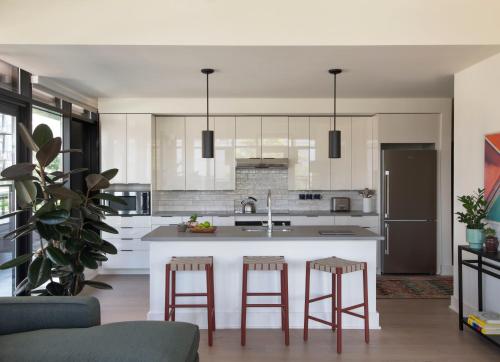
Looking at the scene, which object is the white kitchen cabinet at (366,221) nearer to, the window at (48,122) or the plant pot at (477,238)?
the plant pot at (477,238)

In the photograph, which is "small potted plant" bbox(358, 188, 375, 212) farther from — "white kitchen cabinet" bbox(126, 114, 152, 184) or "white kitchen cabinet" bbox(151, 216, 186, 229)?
"white kitchen cabinet" bbox(126, 114, 152, 184)

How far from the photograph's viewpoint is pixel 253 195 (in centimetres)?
662

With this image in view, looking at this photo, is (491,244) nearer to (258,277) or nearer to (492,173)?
(492,173)

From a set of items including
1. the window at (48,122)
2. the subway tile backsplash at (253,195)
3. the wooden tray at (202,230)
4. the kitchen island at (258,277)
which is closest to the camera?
the kitchen island at (258,277)

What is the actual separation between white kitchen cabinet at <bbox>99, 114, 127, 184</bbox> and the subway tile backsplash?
0.97 meters

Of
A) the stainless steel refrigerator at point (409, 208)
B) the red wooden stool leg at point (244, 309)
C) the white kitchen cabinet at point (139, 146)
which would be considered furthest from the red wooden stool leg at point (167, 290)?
the stainless steel refrigerator at point (409, 208)

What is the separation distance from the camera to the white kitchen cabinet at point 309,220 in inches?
236

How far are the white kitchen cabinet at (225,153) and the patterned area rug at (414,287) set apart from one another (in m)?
2.60

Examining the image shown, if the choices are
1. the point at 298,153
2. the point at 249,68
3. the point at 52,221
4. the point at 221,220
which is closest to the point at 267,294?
the point at 52,221

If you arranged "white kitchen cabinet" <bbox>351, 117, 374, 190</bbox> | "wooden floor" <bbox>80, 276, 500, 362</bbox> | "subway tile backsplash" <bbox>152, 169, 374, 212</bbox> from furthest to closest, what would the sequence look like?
"subway tile backsplash" <bbox>152, 169, 374, 212</bbox> < "white kitchen cabinet" <bbox>351, 117, 374, 190</bbox> < "wooden floor" <bbox>80, 276, 500, 362</bbox>

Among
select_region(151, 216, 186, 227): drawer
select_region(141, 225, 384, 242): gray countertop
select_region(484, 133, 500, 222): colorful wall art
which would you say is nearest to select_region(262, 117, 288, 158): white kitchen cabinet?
select_region(151, 216, 186, 227): drawer

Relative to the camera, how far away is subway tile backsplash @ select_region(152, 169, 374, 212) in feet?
21.7

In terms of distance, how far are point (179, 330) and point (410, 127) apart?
4833mm
